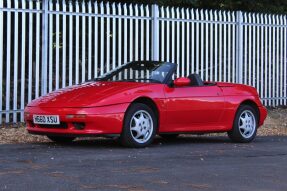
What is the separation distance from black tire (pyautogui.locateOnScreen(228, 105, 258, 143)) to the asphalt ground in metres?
0.37

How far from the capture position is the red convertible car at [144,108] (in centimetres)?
951

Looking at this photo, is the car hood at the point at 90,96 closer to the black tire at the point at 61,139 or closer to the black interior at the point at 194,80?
the black tire at the point at 61,139

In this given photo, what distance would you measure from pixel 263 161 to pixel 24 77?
569 centimetres

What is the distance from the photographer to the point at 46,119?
966 centimetres

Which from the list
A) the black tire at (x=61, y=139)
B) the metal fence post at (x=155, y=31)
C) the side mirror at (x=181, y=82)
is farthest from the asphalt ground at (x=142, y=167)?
the metal fence post at (x=155, y=31)

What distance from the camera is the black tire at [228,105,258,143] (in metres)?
11.3

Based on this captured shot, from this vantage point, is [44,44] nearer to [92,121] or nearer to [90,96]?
[90,96]

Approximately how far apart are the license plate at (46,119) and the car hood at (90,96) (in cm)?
17

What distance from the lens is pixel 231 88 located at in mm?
11383

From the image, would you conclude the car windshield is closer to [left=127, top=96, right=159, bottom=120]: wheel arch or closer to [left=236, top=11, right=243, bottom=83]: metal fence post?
[left=127, top=96, right=159, bottom=120]: wheel arch

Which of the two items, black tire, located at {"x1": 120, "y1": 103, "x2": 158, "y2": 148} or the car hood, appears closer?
the car hood

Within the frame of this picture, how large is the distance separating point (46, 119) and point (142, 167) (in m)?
2.23

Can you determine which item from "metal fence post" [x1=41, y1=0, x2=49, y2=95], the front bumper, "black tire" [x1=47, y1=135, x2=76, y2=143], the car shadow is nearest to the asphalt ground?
the car shadow

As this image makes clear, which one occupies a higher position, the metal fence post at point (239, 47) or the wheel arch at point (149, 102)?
the metal fence post at point (239, 47)
